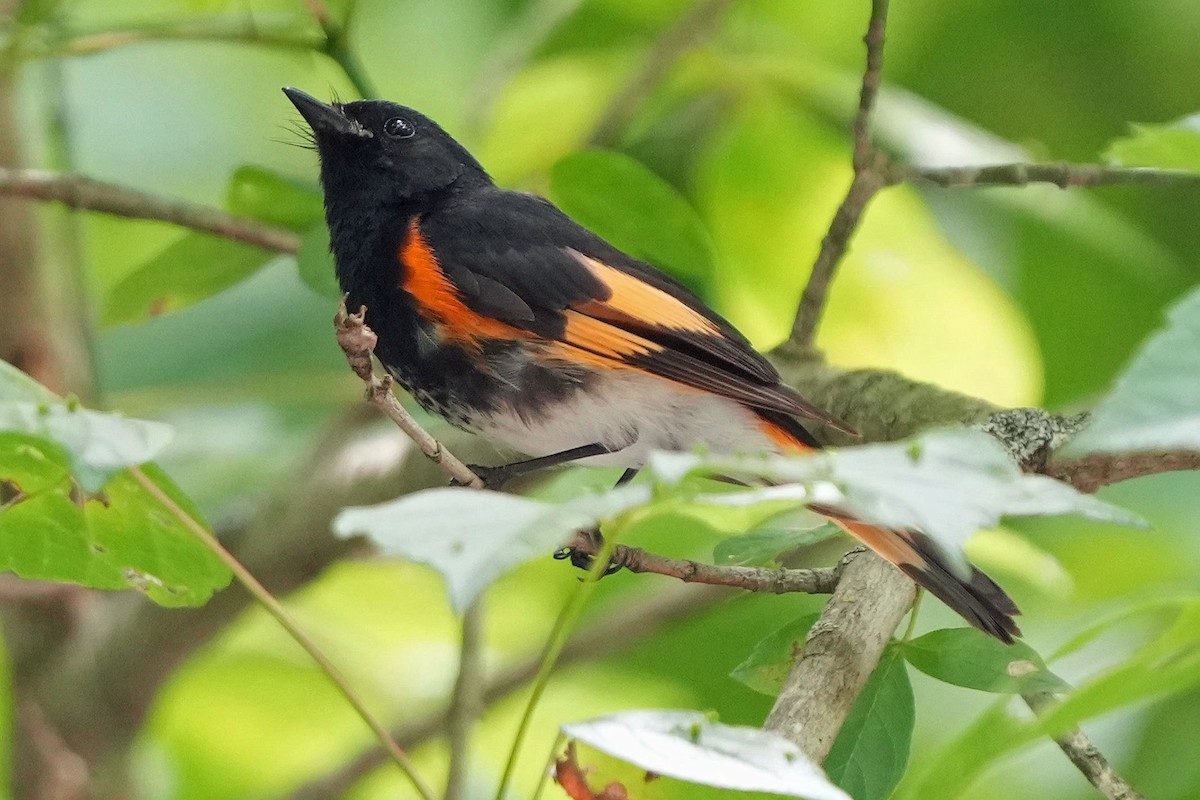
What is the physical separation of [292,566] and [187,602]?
1.25 meters

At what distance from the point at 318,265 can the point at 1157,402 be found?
5.61 feet

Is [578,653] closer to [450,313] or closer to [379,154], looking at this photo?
[450,313]

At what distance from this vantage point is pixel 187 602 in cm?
141

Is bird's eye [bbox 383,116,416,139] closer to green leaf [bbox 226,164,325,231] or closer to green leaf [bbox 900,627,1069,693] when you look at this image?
green leaf [bbox 226,164,325,231]

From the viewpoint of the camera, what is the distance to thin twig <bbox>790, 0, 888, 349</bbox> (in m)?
1.97

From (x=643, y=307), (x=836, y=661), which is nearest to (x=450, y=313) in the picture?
(x=643, y=307)

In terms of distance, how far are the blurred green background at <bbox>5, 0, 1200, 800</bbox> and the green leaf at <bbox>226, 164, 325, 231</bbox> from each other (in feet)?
0.16

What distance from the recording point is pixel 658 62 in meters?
2.67

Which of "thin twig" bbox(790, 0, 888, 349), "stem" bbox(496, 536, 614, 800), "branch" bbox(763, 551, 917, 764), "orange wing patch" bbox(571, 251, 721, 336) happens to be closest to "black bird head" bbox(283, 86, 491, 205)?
"orange wing patch" bbox(571, 251, 721, 336)

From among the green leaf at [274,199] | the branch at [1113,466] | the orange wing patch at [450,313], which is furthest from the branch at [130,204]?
the branch at [1113,466]

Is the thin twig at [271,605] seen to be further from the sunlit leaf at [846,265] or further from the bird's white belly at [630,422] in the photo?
the sunlit leaf at [846,265]

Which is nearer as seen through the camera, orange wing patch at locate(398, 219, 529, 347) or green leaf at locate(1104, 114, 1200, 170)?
green leaf at locate(1104, 114, 1200, 170)

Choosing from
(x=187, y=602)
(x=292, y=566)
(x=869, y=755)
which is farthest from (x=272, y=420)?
(x=869, y=755)

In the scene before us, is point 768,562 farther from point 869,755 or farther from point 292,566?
point 292,566
